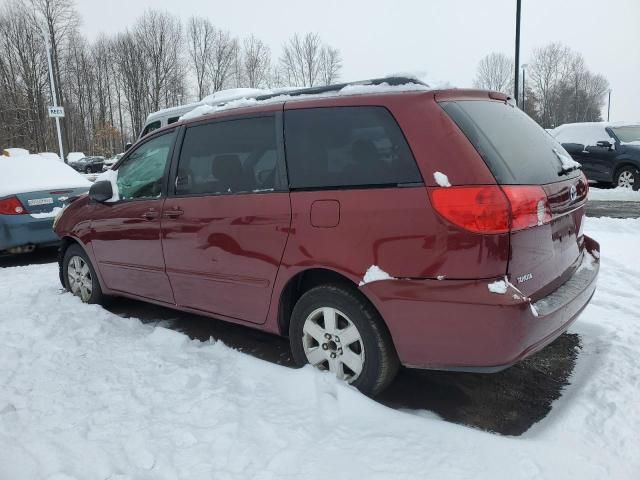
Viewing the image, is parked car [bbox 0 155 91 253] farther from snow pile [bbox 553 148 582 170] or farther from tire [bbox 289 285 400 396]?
snow pile [bbox 553 148 582 170]

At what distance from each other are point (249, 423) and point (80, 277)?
311 cm

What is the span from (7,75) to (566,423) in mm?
51033

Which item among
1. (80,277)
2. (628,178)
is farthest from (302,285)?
(628,178)

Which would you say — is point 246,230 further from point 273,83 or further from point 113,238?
point 273,83

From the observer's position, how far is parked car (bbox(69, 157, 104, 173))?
137 feet

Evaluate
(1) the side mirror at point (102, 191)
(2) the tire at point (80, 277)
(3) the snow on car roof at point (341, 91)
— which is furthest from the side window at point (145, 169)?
(2) the tire at point (80, 277)

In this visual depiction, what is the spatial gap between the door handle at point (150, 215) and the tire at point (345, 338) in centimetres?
150

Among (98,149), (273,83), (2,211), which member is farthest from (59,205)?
(98,149)

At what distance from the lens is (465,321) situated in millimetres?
2516

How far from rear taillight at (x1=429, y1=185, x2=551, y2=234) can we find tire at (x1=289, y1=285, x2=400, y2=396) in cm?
71

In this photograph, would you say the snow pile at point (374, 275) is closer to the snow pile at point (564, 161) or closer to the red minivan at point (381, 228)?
the red minivan at point (381, 228)

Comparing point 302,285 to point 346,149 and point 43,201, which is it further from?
point 43,201

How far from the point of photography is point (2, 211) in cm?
688

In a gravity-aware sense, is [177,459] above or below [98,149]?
below
